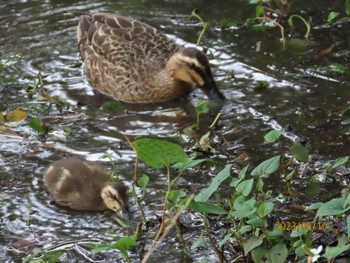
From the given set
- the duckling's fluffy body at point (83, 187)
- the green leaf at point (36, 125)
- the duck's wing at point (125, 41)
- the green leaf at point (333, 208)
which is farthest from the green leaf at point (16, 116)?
the green leaf at point (333, 208)

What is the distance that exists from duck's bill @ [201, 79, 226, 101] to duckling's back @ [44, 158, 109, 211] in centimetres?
152

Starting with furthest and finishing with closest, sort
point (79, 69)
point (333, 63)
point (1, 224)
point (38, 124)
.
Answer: point (79, 69) → point (333, 63) → point (38, 124) → point (1, 224)

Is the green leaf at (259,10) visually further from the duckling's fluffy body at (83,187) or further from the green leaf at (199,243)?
the green leaf at (199,243)

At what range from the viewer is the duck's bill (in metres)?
6.50

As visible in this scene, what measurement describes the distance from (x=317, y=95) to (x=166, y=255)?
2.38 metres

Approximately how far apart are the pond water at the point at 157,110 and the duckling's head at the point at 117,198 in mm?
73

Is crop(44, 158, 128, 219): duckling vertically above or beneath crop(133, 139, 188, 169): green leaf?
beneath

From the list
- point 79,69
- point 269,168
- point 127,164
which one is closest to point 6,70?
point 79,69

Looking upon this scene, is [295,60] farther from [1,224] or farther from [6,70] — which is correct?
[1,224]

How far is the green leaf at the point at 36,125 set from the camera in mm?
5957

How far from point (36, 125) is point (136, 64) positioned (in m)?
1.29

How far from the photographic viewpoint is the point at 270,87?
6637 millimetres

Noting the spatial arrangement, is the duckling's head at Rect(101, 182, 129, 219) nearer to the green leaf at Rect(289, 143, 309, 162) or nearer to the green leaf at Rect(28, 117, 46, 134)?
the green leaf at Rect(289, 143, 309, 162)

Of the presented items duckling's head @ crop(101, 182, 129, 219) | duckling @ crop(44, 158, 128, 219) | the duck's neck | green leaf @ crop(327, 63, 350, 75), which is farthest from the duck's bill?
duckling's head @ crop(101, 182, 129, 219)
